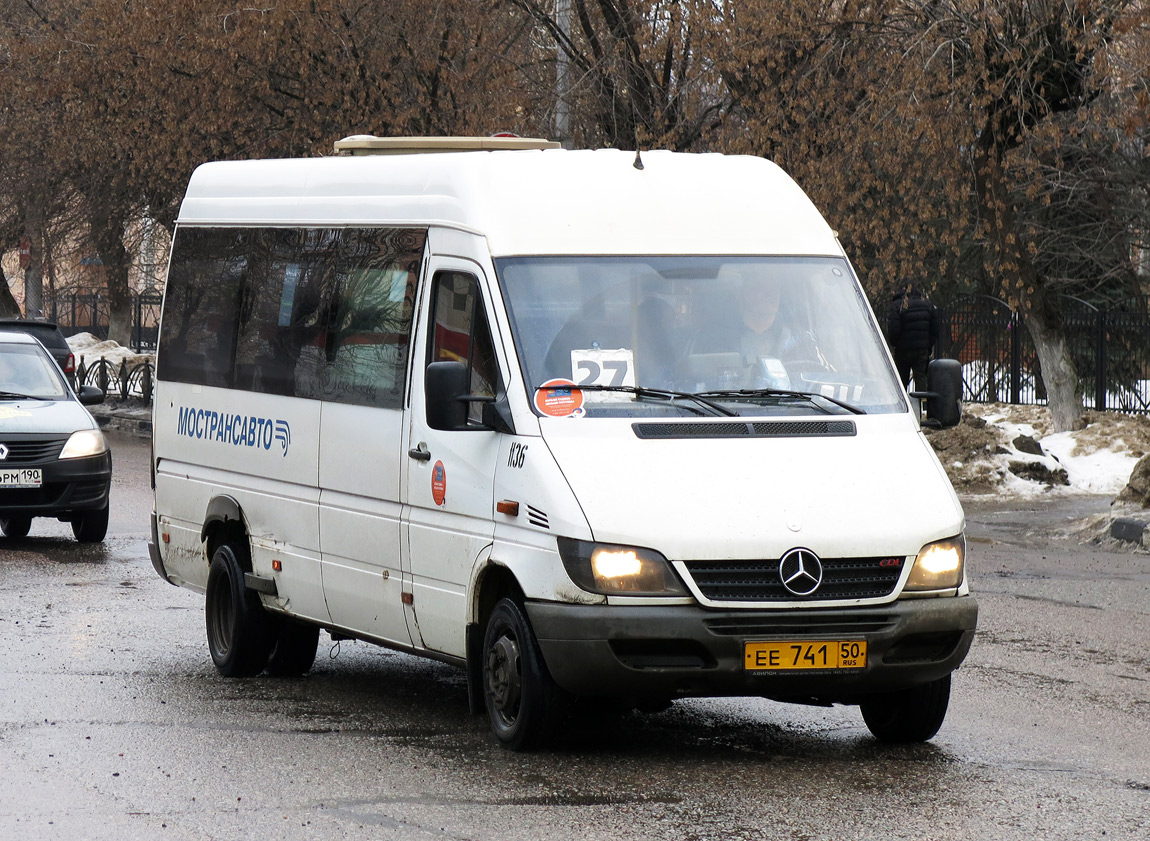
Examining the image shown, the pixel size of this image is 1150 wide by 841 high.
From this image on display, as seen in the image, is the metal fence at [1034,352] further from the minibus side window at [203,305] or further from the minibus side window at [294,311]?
the minibus side window at [294,311]

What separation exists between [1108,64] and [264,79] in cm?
1350

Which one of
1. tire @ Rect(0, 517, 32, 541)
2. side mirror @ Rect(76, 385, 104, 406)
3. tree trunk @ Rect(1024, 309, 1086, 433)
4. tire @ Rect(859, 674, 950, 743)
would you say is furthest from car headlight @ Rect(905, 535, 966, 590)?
tree trunk @ Rect(1024, 309, 1086, 433)

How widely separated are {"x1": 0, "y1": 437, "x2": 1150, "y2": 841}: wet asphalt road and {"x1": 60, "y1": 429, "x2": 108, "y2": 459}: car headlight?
4.42m

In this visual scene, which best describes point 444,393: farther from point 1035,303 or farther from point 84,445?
point 1035,303

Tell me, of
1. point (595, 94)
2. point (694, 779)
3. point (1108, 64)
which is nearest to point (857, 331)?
point (694, 779)

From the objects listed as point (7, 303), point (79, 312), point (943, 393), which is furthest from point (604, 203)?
point (79, 312)

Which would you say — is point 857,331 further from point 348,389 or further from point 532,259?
point 348,389

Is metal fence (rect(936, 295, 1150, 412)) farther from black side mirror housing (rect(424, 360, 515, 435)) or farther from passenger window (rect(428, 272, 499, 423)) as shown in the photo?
black side mirror housing (rect(424, 360, 515, 435))

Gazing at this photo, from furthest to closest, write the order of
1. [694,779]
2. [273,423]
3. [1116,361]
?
[1116,361]
[273,423]
[694,779]

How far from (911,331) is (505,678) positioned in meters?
18.0

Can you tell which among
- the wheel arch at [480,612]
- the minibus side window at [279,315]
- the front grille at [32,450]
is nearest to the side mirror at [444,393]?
the wheel arch at [480,612]

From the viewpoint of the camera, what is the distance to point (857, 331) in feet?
25.9

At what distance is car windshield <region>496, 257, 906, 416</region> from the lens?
291 inches

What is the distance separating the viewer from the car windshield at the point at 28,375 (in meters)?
16.1
